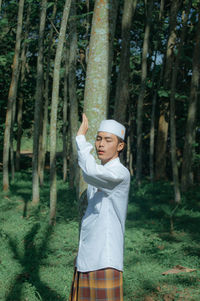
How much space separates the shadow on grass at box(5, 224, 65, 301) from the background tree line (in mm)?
1439

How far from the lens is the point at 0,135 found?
17.5 meters

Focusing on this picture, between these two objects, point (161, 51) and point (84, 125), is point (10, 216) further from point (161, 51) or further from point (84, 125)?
point (161, 51)

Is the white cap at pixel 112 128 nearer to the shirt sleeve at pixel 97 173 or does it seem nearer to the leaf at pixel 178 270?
the shirt sleeve at pixel 97 173

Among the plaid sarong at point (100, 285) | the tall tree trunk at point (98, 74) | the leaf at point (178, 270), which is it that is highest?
the tall tree trunk at point (98, 74)

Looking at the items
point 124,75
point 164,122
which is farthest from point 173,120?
point 164,122

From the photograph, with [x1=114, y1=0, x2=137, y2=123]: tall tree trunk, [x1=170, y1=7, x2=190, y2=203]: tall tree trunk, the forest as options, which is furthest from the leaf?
[x1=170, y1=7, x2=190, y2=203]: tall tree trunk

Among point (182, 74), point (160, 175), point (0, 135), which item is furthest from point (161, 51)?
point (0, 135)

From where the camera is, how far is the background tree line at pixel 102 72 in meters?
8.23

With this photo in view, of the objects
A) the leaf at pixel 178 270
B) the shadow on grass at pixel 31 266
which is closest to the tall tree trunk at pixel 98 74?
the shadow on grass at pixel 31 266

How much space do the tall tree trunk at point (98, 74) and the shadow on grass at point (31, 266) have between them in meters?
2.22

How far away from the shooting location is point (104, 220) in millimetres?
2775

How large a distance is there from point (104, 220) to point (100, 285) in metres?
0.51

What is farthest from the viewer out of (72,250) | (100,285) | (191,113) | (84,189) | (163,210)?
(191,113)

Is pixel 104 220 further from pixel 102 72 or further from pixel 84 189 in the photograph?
pixel 102 72
